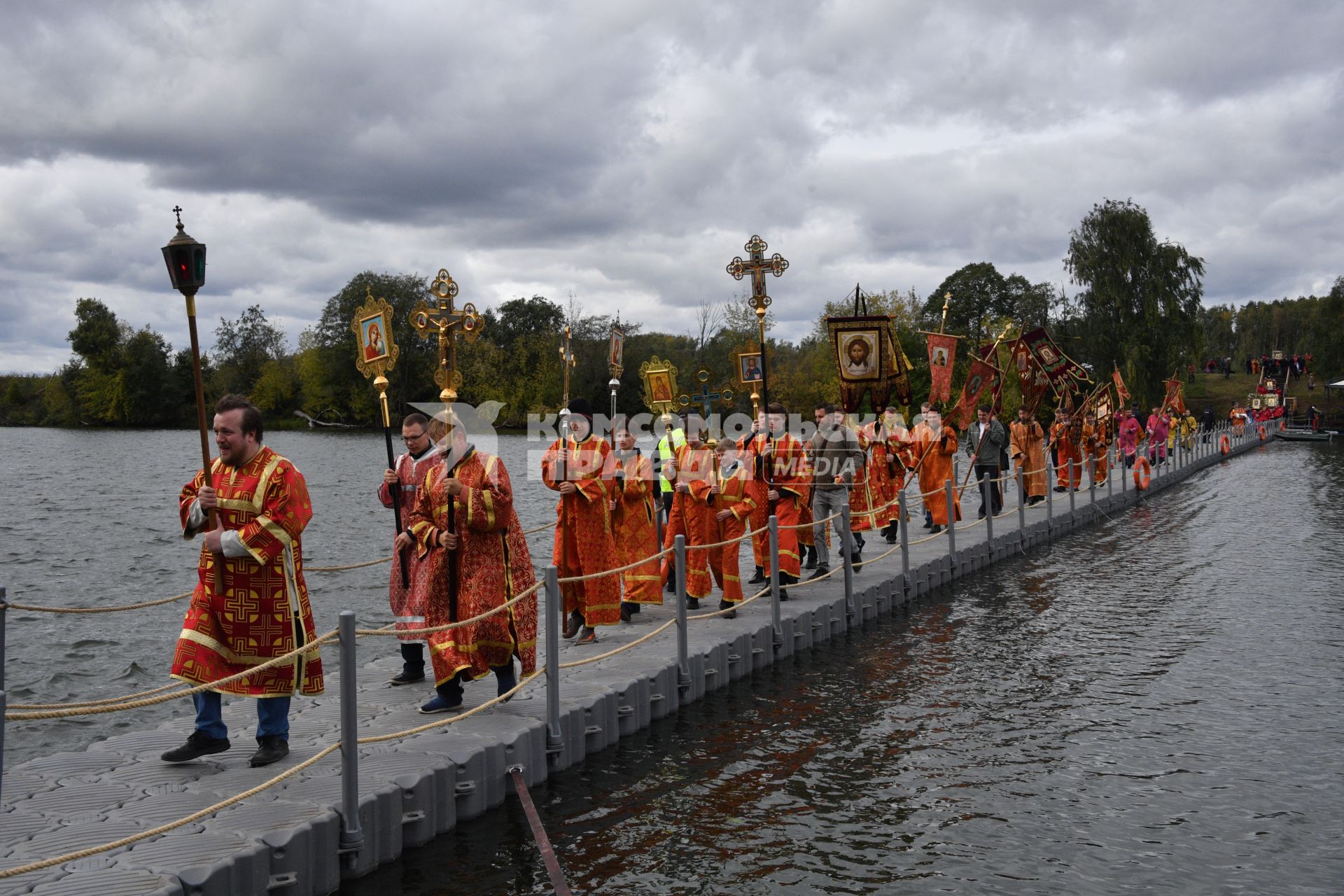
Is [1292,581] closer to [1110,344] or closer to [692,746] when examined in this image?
[692,746]

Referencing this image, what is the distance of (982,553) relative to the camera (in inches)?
645

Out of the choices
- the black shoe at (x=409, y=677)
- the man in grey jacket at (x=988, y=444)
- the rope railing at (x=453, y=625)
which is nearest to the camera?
the rope railing at (x=453, y=625)

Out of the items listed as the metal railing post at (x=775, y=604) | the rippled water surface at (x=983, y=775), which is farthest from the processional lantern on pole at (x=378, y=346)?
the metal railing post at (x=775, y=604)

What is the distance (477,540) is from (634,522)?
3784mm

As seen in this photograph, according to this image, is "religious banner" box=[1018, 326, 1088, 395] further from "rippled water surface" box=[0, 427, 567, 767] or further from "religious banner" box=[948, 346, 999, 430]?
"rippled water surface" box=[0, 427, 567, 767]

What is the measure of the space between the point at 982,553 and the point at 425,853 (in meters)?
11.9

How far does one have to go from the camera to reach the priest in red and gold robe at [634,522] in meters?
10.7

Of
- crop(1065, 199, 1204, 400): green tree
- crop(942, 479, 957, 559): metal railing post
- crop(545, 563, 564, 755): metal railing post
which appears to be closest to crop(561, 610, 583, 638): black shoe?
crop(545, 563, 564, 755): metal railing post

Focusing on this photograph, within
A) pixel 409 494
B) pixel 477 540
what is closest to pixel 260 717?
pixel 477 540

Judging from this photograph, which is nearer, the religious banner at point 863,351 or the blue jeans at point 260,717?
the blue jeans at point 260,717

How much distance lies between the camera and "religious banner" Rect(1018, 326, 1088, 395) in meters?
19.1

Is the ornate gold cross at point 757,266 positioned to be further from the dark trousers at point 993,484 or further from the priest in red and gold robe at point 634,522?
the dark trousers at point 993,484

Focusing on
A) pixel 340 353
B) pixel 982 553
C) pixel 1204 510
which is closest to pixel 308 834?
pixel 982 553

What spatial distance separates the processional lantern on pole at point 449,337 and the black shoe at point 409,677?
1335 millimetres
